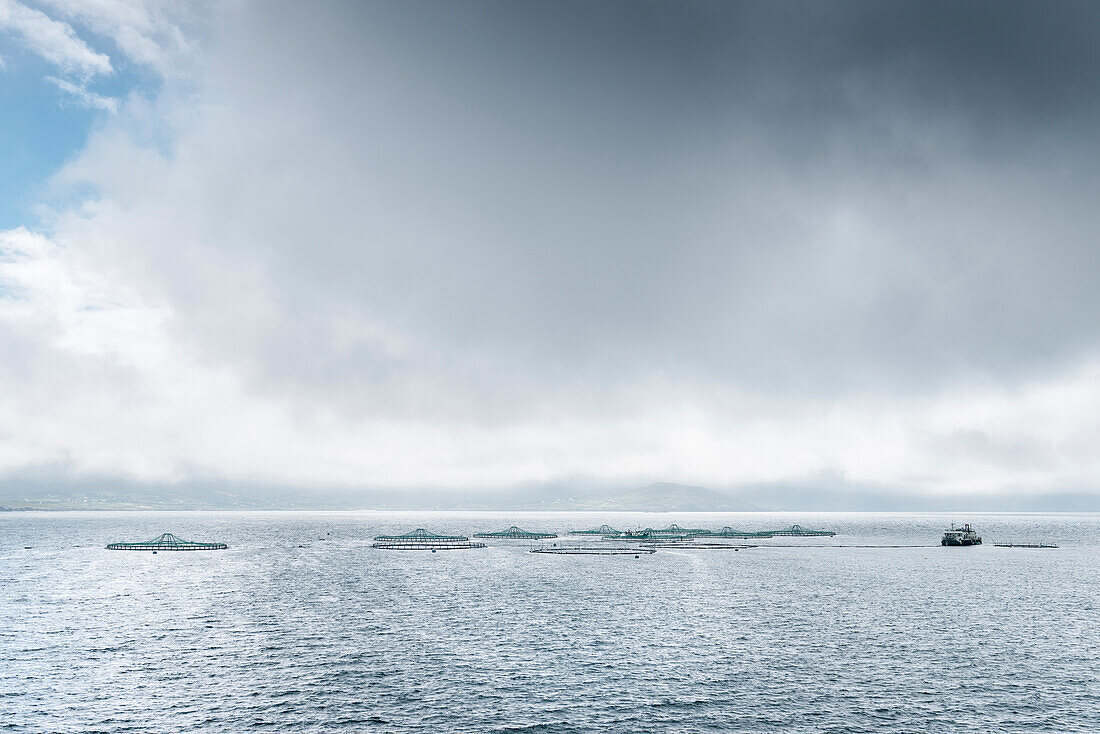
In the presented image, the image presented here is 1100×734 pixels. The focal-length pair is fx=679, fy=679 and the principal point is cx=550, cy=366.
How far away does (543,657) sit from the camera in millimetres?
90250

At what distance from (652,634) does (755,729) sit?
1604 inches

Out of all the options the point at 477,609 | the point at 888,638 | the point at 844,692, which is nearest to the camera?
the point at 844,692

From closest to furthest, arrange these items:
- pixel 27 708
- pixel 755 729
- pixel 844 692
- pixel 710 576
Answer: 1. pixel 755 729
2. pixel 27 708
3. pixel 844 692
4. pixel 710 576

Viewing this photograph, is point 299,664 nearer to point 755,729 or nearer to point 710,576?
point 755,729

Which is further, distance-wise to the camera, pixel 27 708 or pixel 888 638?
pixel 888 638

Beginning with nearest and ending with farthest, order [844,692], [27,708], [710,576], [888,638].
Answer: [27,708] < [844,692] < [888,638] < [710,576]

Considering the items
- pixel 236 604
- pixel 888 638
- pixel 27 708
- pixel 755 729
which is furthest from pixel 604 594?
pixel 27 708

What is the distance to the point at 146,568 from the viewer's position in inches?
7461

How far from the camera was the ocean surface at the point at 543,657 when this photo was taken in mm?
68000

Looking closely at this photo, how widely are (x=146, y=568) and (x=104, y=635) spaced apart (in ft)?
329

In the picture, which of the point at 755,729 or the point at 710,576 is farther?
the point at 710,576

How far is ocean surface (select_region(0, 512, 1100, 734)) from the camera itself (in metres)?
68.0

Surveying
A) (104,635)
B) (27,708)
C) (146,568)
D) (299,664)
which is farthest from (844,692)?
(146,568)

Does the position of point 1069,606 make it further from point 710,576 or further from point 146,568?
point 146,568
